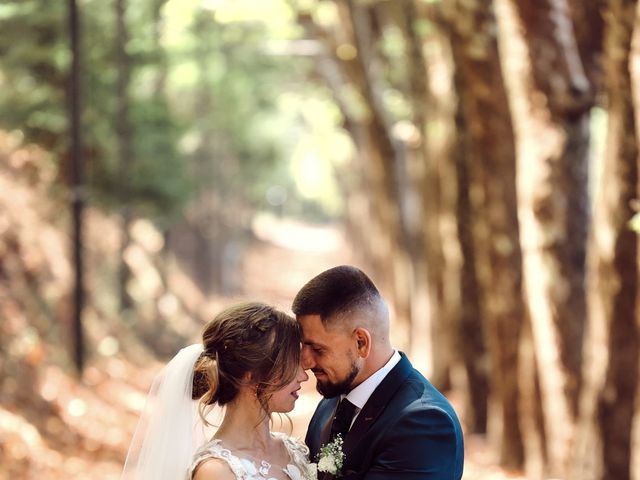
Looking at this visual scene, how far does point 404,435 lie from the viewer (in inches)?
176

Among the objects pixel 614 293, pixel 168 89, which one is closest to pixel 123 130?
pixel 168 89

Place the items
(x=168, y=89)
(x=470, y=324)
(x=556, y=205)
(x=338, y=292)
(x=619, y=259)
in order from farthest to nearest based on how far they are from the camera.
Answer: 1. (x=168, y=89)
2. (x=470, y=324)
3. (x=556, y=205)
4. (x=619, y=259)
5. (x=338, y=292)

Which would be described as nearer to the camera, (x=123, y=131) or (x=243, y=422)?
(x=243, y=422)

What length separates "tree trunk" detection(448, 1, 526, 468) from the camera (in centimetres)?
1176

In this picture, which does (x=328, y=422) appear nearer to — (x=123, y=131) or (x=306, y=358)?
(x=306, y=358)

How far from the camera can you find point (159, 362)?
2364 cm

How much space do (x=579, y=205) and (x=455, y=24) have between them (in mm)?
2760

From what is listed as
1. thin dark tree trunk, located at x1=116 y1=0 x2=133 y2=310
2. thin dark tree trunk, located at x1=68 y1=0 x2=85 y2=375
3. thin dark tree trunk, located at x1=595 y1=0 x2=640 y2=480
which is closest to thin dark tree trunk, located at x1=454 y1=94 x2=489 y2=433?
thin dark tree trunk, located at x1=68 y1=0 x2=85 y2=375

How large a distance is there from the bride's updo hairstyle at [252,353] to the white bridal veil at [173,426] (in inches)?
5.5

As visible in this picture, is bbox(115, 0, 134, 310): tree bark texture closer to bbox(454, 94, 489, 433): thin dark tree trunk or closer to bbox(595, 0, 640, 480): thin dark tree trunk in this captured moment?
bbox(454, 94, 489, 433): thin dark tree trunk

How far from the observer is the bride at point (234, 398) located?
15.0ft

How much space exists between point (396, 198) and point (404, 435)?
1744cm

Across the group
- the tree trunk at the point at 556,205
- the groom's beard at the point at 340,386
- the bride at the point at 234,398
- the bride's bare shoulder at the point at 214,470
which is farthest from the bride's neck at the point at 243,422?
the tree trunk at the point at 556,205

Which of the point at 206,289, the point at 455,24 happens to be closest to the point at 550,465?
the point at 455,24
